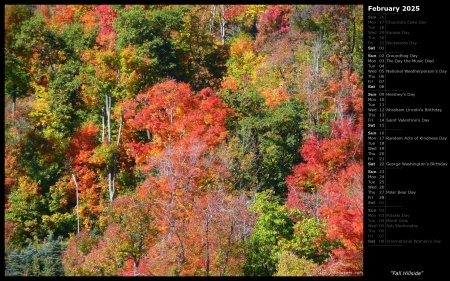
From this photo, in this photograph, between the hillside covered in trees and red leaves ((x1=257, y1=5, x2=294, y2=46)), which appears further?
red leaves ((x1=257, y1=5, x2=294, y2=46))

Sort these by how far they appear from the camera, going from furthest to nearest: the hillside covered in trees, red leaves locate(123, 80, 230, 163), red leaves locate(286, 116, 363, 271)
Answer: red leaves locate(123, 80, 230, 163)
the hillside covered in trees
red leaves locate(286, 116, 363, 271)

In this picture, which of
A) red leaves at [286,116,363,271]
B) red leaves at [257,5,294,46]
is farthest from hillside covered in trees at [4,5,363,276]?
red leaves at [257,5,294,46]

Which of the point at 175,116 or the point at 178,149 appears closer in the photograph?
the point at 178,149

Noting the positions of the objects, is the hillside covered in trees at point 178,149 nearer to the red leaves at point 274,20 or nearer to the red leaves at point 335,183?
the red leaves at point 335,183

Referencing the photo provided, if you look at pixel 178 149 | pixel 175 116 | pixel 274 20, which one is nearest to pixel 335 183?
pixel 178 149

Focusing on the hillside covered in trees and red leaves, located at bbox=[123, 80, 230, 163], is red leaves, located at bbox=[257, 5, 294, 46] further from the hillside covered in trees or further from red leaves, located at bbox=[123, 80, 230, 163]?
red leaves, located at bbox=[123, 80, 230, 163]

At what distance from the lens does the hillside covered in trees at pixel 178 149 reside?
65.8 ft

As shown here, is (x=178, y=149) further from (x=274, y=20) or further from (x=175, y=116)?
(x=274, y=20)

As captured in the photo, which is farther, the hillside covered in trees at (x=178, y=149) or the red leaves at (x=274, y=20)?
the red leaves at (x=274, y=20)

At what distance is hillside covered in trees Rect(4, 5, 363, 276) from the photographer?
2006cm

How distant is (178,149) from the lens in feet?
84.8

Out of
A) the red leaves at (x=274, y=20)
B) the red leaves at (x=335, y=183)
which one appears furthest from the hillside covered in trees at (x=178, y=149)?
the red leaves at (x=274, y=20)
